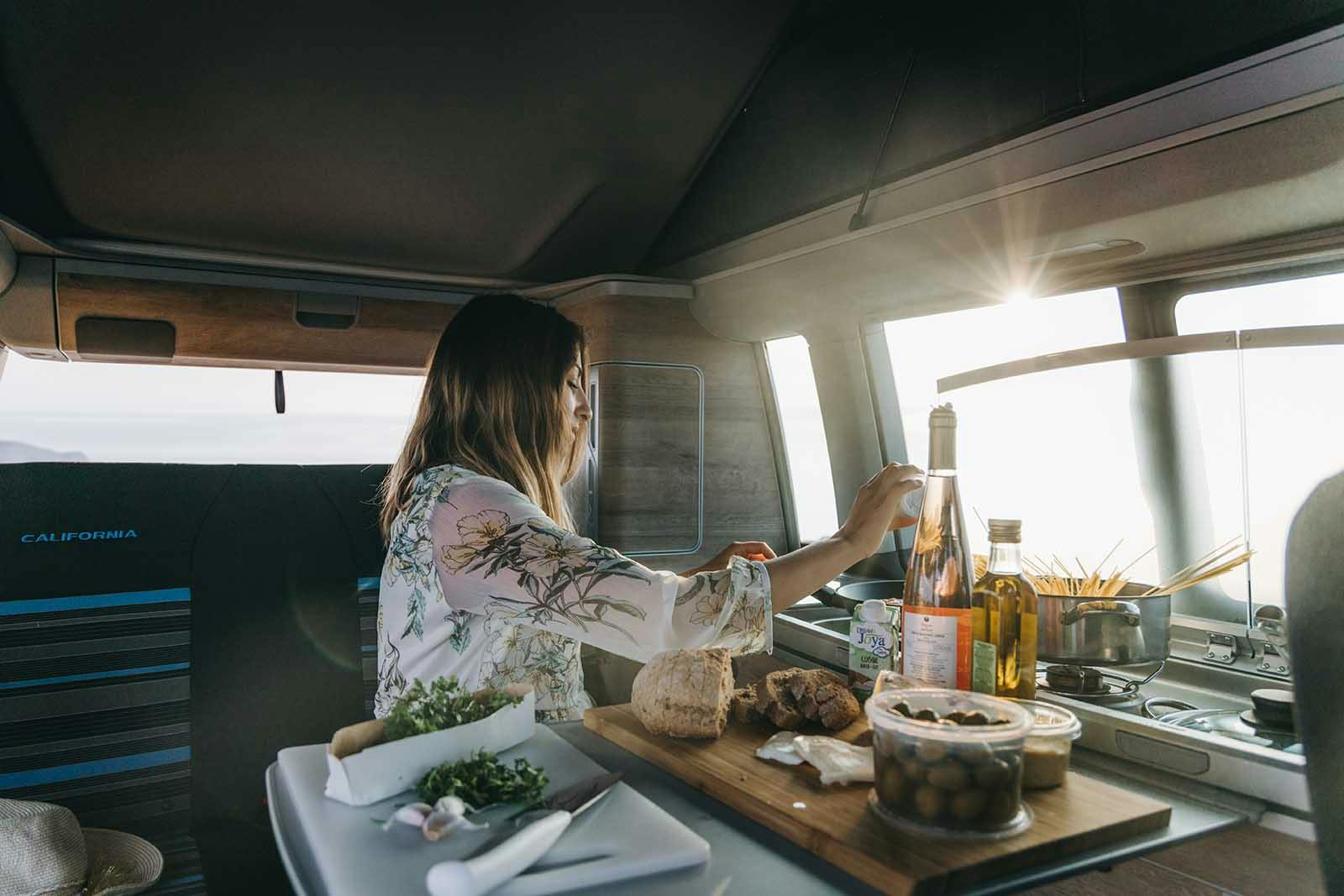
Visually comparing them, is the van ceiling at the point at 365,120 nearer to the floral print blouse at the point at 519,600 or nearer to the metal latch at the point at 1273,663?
the floral print blouse at the point at 519,600

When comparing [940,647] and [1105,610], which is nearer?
[940,647]

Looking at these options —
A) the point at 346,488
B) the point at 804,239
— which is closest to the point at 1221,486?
the point at 804,239

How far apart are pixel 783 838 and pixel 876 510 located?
57 centimetres

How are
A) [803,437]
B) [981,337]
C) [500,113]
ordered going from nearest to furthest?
[981,337] → [500,113] → [803,437]

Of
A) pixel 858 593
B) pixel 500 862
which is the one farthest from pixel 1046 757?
pixel 858 593

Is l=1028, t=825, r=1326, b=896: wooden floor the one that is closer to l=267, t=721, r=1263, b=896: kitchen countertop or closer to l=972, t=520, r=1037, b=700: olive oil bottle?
l=267, t=721, r=1263, b=896: kitchen countertop

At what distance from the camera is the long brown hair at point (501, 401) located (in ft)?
5.05

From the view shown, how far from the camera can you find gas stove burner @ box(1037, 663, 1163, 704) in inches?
48.2

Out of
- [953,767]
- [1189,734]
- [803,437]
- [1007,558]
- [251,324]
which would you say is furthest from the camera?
[803,437]

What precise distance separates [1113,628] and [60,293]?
250 cm

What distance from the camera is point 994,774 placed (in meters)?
0.79

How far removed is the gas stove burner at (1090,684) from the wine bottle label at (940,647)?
0.99 ft

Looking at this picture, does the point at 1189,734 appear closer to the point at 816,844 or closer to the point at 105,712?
the point at 816,844

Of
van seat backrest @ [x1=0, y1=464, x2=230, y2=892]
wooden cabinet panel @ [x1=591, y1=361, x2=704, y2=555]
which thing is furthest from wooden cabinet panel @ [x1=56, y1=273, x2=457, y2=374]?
van seat backrest @ [x1=0, y1=464, x2=230, y2=892]
